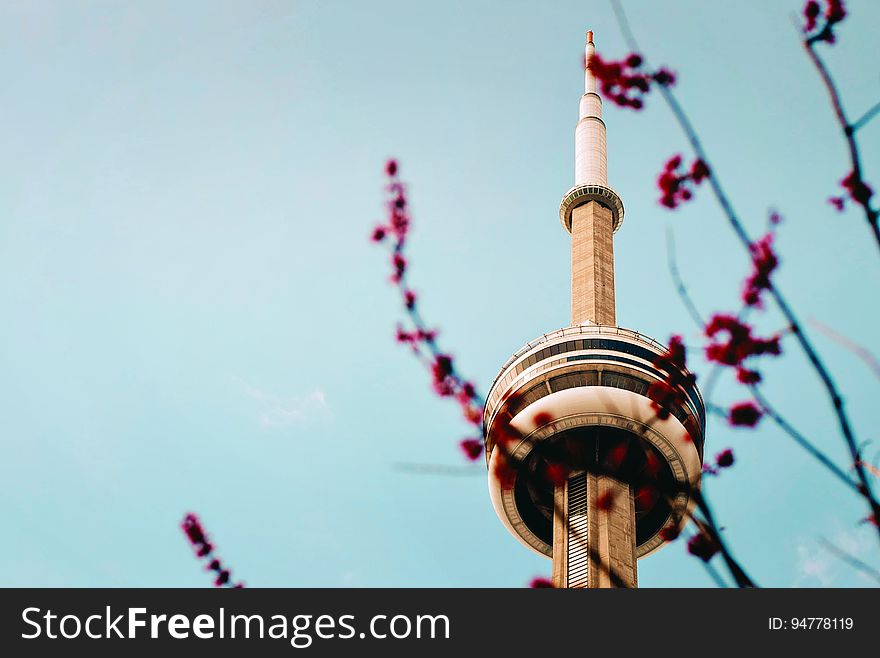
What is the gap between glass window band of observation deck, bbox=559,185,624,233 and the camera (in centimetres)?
7238

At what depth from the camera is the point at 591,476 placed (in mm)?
55500

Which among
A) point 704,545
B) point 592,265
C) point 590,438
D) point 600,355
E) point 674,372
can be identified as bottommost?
point 704,545

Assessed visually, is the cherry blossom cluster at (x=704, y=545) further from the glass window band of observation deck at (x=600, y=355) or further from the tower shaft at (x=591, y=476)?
the glass window band of observation deck at (x=600, y=355)

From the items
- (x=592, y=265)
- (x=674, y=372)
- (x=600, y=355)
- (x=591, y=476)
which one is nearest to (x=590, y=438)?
(x=591, y=476)

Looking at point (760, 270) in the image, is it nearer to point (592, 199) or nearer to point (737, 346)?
point (737, 346)

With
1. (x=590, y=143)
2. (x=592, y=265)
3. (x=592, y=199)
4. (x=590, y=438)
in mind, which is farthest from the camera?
(x=590, y=143)

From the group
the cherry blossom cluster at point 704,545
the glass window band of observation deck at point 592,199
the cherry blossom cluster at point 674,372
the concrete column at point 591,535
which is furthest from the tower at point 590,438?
the cherry blossom cluster at point 704,545

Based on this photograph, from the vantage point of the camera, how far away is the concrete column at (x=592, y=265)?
64812 millimetres

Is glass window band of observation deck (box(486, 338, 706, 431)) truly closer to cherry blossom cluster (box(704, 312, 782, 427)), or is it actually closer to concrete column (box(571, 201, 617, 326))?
concrete column (box(571, 201, 617, 326))

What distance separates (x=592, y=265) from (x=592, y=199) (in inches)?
278

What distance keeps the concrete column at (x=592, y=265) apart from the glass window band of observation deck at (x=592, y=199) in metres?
0.43

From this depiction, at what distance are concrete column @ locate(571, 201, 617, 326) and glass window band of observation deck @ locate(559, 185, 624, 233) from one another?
431 millimetres

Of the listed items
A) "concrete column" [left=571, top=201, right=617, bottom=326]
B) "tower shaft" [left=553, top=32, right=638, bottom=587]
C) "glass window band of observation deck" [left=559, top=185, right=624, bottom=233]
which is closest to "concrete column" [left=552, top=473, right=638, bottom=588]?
"tower shaft" [left=553, top=32, right=638, bottom=587]

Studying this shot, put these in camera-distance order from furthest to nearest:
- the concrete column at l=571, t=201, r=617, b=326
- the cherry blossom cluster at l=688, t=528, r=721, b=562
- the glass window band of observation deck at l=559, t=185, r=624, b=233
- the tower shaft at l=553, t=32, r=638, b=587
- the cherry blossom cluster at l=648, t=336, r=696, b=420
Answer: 1. the glass window band of observation deck at l=559, t=185, r=624, b=233
2. the concrete column at l=571, t=201, r=617, b=326
3. the tower shaft at l=553, t=32, r=638, b=587
4. the cherry blossom cluster at l=648, t=336, r=696, b=420
5. the cherry blossom cluster at l=688, t=528, r=721, b=562
